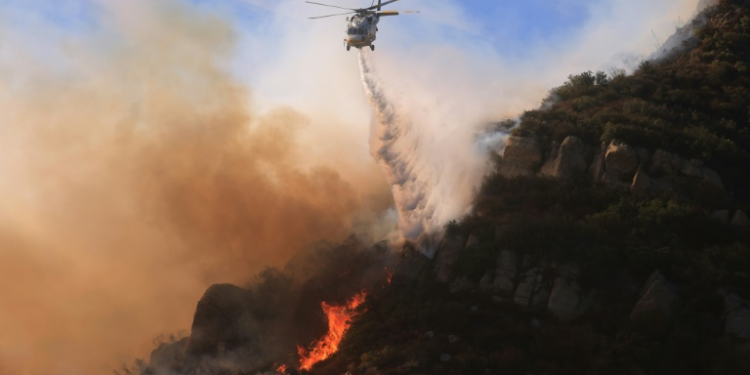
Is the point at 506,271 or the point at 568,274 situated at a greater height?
the point at 506,271

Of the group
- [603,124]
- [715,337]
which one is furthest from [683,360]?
[603,124]

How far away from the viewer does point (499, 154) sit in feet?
220

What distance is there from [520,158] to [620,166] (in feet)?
24.9

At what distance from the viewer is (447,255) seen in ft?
191

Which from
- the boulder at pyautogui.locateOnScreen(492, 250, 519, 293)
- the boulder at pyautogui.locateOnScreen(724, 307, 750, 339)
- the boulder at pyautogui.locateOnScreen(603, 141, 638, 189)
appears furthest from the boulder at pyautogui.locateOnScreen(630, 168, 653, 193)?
the boulder at pyautogui.locateOnScreen(724, 307, 750, 339)

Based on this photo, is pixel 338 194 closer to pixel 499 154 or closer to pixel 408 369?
pixel 499 154

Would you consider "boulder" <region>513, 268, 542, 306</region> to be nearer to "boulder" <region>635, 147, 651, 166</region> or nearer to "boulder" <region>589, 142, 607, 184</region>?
"boulder" <region>589, 142, 607, 184</region>

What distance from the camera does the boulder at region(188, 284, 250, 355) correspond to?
61125mm

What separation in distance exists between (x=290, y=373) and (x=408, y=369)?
7.47m

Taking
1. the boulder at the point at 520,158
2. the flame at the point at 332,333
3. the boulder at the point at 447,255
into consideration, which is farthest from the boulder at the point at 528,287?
the boulder at the point at 520,158

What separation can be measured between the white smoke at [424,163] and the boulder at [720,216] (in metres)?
16.4

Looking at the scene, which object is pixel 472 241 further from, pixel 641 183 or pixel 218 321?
pixel 218 321

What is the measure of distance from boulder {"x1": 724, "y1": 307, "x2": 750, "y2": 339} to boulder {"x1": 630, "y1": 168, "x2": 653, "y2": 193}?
1284 cm

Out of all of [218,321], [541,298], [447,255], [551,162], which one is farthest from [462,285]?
[218,321]
